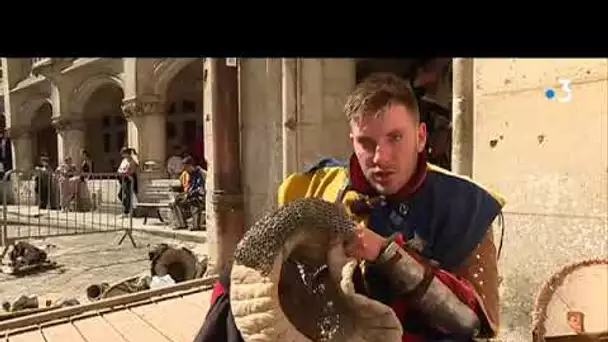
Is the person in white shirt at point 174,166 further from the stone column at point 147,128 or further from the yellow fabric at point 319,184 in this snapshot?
the yellow fabric at point 319,184

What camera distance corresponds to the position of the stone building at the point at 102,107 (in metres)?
12.5

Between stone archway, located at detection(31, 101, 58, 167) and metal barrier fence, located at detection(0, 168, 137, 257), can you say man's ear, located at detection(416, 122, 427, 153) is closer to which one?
metal barrier fence, located at detection(0, 168, 137, 257)

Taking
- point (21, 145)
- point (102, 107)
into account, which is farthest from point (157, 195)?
point (21, 145)

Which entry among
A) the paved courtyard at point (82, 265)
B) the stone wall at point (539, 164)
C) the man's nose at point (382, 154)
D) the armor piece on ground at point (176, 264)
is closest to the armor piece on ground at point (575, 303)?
the stone wall at point (539, 164)

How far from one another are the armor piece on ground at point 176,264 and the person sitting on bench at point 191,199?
380 cm

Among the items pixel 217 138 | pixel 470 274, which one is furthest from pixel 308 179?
pixel 217 138

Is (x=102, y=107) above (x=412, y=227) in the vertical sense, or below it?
above

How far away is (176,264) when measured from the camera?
5.31 m

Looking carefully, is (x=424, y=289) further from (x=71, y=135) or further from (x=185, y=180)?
(x=71, y=135)

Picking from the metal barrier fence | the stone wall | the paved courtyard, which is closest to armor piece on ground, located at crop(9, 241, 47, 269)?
the paved courtyard

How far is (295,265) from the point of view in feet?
4.33

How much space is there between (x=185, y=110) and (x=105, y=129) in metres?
3.65
